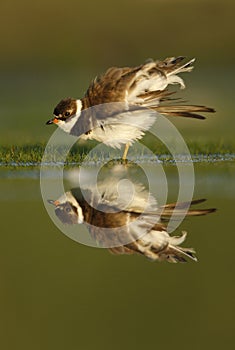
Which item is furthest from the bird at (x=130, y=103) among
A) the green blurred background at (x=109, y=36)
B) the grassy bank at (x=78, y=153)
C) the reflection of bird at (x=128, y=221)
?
the green blurred background at (x=109, y=36)

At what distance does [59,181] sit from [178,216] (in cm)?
145

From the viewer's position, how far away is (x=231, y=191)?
651 centimetres

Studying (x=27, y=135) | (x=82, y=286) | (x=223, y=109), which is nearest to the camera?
(x=82, y=286)

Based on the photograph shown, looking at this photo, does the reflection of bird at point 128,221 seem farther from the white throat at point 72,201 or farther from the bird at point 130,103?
the bird at point 130,103

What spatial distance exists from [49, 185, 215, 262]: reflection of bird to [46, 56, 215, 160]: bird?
1009 mm

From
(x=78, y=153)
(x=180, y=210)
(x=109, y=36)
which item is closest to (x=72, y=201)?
(x=180, y=210)

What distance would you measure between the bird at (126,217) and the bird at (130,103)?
0.70m

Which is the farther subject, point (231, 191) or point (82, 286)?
point (231, 191)

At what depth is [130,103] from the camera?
7.37 meters

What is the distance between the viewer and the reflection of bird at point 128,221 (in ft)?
16.8

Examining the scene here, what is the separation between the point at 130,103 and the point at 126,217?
1.95 m

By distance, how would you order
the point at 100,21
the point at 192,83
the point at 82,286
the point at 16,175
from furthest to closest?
the point at 100,21 → the point at 192,83 → the point at 16,175 → the point at 82,286

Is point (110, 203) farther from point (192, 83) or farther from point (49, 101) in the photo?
point (192, 83)

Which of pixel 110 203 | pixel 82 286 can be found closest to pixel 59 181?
pixel 110 203
